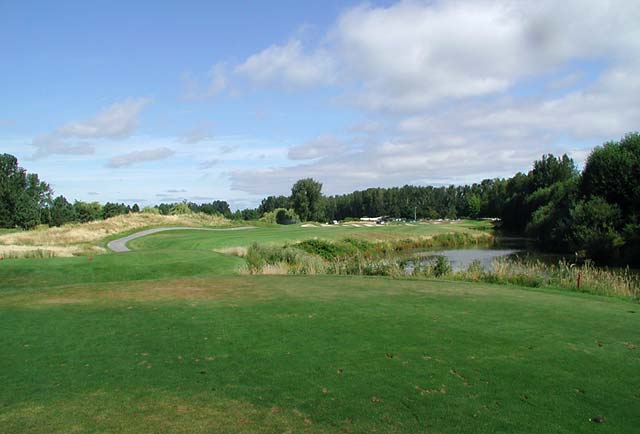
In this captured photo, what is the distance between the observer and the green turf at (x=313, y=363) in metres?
5.48

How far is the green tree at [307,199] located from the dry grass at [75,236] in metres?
41.4

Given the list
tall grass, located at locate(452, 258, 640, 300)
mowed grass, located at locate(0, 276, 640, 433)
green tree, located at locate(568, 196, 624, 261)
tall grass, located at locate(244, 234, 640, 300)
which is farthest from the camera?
green tree, located at locate(568, 196, 624, 261)

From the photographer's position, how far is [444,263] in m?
22.1

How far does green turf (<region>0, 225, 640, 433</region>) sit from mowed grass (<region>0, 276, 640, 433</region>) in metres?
0.03

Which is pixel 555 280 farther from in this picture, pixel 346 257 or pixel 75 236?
pixel 75 236

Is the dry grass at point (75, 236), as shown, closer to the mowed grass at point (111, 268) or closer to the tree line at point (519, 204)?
the mowed grass at point (111, 268)

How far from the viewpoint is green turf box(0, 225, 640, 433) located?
5480 millimetres

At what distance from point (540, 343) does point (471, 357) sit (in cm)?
181

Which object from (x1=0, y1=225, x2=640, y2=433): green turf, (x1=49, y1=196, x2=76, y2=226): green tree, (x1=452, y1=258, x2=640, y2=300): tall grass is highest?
(x1=49, y1=196, x2=76, y2=226): green tree

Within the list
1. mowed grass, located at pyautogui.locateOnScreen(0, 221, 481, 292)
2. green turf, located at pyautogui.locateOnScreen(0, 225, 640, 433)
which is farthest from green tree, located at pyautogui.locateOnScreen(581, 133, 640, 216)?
mowed grass, located at pyautogui.locateOnScreen(0, 221, 481, 292)

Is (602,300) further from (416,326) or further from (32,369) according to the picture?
(32,369)

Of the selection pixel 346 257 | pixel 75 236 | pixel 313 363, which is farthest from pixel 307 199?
pixel 313 363

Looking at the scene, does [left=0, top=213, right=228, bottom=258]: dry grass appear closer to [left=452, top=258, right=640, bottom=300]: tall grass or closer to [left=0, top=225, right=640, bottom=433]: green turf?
[left=0, top=225, right=640, bottom=433]: green turf

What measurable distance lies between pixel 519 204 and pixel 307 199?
1960 inches
